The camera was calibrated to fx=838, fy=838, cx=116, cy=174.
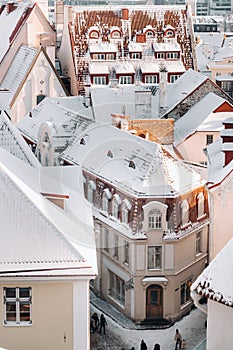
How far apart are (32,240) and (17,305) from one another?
7.11 feet

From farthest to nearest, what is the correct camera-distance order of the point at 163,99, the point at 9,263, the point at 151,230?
the point at 163,99, the point at 151,230, the point at 9,263

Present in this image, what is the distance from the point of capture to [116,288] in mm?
43688

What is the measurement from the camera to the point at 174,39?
70938 millimetres

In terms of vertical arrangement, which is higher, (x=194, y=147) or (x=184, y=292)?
(x=194, y=147)

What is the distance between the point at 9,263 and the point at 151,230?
1565cm

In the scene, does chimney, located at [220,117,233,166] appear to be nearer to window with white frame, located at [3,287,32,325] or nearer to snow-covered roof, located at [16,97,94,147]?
snow-covered roof, located at [16,97,94,147]

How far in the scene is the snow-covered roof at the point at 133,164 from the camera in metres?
41.9

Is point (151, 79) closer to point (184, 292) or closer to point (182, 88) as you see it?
point (182, 88)

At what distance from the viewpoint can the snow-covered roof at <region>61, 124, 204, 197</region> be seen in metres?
41.9

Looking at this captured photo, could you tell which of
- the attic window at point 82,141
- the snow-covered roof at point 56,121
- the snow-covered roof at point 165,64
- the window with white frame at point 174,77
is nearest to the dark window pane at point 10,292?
the attic window at point 82,141

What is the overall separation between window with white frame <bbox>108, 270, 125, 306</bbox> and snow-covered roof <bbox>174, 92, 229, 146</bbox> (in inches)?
441

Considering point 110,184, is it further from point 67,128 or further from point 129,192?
point 67,128

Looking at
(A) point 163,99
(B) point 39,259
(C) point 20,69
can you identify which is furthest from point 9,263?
(C) point 20,69

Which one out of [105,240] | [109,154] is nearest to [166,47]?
[109,154]
